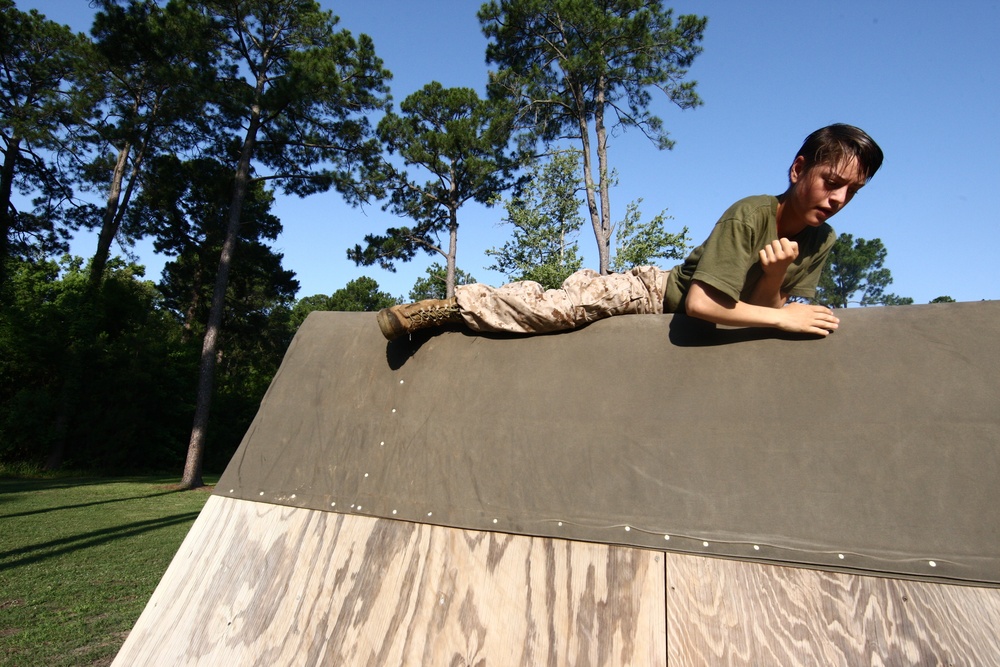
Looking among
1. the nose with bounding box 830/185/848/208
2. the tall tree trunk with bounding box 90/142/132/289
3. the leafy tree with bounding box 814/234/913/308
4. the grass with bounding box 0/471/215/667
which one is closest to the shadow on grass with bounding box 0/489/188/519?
the grass with bounding box 0/471/215/667

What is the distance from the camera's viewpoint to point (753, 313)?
6.76 feet

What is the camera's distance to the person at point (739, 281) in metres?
2.11

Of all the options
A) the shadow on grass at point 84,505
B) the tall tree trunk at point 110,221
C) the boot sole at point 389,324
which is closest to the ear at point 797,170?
the boot sole at point 389,324

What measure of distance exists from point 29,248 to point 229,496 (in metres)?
22.8

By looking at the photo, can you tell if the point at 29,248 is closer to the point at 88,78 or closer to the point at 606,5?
the point at 88,78

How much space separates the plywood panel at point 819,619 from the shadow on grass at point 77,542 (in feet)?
22.7

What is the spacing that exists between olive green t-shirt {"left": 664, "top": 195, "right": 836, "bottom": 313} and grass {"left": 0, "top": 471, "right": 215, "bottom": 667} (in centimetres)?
408

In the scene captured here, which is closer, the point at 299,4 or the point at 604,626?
the point at 604,626

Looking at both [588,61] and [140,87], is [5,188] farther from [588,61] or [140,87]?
[588,61]

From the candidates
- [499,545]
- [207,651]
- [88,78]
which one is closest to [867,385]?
[499,545]

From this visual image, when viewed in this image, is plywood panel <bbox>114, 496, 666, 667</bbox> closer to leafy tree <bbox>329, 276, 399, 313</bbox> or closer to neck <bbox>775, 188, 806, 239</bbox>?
neck <bbox>775, 188, 806, 239</bbox>

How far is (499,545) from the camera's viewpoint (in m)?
1.95

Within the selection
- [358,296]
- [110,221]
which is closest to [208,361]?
[110,221]

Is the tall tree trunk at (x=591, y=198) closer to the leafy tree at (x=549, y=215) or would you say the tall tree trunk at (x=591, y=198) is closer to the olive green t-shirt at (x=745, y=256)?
the leafy tree at (x=549, y=215)
